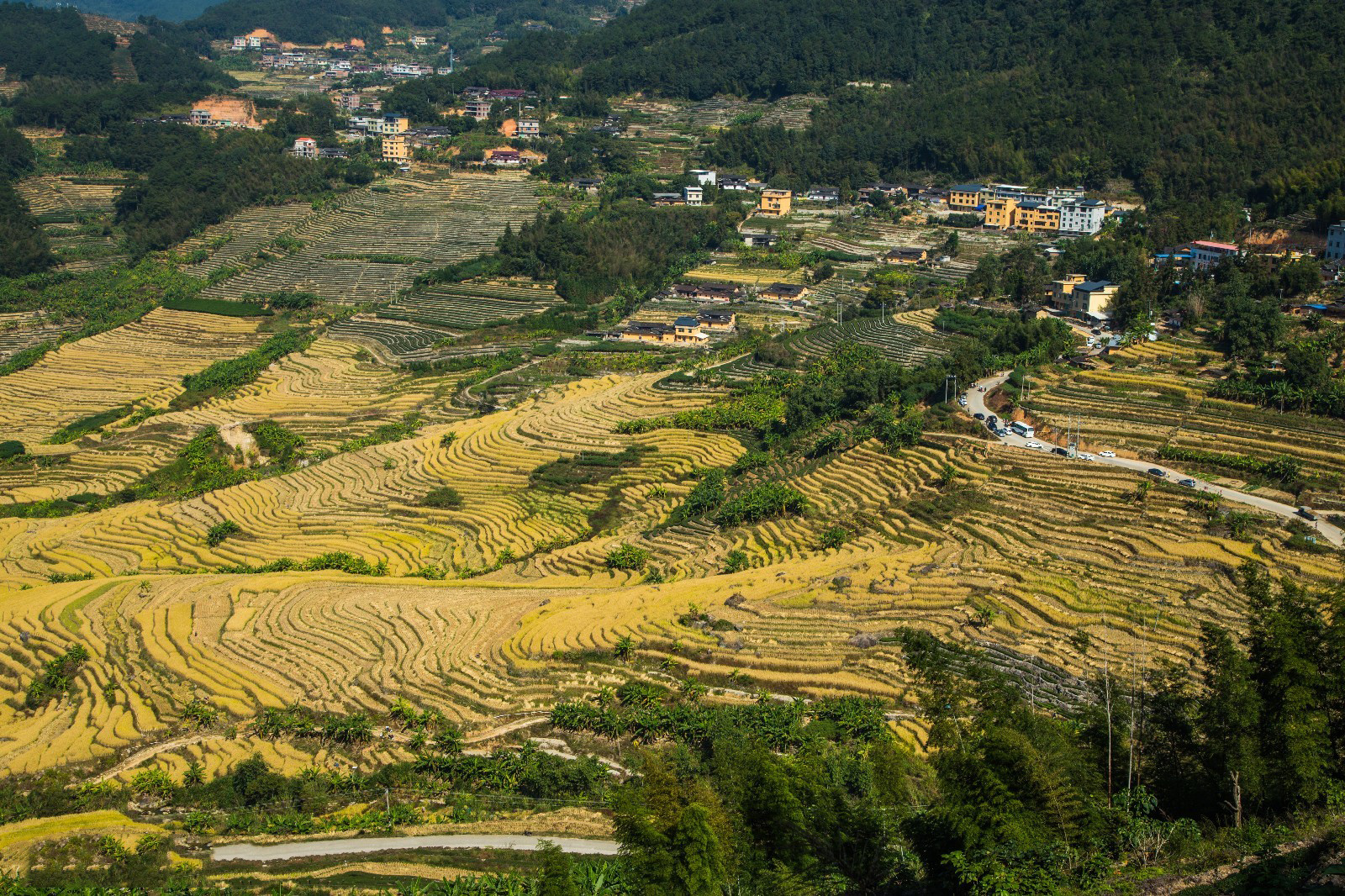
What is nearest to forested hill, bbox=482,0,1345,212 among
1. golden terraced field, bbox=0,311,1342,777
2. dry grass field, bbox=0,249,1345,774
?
dry grass field, bbox=0,249,1345,774

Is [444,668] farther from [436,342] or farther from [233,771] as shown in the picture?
[436,342]

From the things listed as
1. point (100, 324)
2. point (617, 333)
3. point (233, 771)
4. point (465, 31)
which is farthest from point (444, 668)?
point (465, 31)

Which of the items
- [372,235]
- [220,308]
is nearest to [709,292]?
[372,235]

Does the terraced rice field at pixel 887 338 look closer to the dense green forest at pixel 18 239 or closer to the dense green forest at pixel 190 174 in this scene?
the dense green forest at pixel 190 174

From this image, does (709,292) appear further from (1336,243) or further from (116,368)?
(116,368)

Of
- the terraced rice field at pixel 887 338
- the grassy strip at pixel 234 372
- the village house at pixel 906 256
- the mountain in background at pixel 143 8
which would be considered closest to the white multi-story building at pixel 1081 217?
the village house at pixel 906 256

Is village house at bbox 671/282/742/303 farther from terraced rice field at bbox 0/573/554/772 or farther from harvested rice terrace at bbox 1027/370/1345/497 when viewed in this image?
terraced rice field at bbox 0/573/554/772

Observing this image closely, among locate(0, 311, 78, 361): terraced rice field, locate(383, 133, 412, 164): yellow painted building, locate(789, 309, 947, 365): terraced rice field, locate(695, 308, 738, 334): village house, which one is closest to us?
locate(789, 309, 947, 365): terraced rice field
